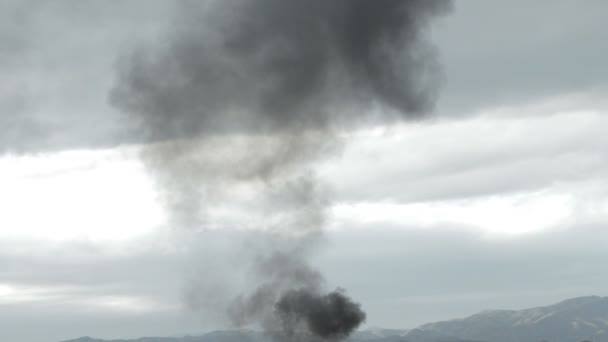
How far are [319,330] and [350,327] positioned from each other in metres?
7.56

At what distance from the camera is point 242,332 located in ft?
611

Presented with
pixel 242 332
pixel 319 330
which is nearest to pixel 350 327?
pixel 319 330

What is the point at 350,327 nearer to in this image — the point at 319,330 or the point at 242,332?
the point at 319,330

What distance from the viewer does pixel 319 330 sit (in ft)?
576

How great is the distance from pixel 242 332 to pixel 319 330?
793 inches

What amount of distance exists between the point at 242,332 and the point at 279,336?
9149 mm

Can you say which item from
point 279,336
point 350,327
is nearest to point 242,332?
point 279,336

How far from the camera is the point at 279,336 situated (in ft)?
598

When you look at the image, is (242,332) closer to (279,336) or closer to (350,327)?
(279,336)

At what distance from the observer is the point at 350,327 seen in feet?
587

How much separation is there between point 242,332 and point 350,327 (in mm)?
24810
